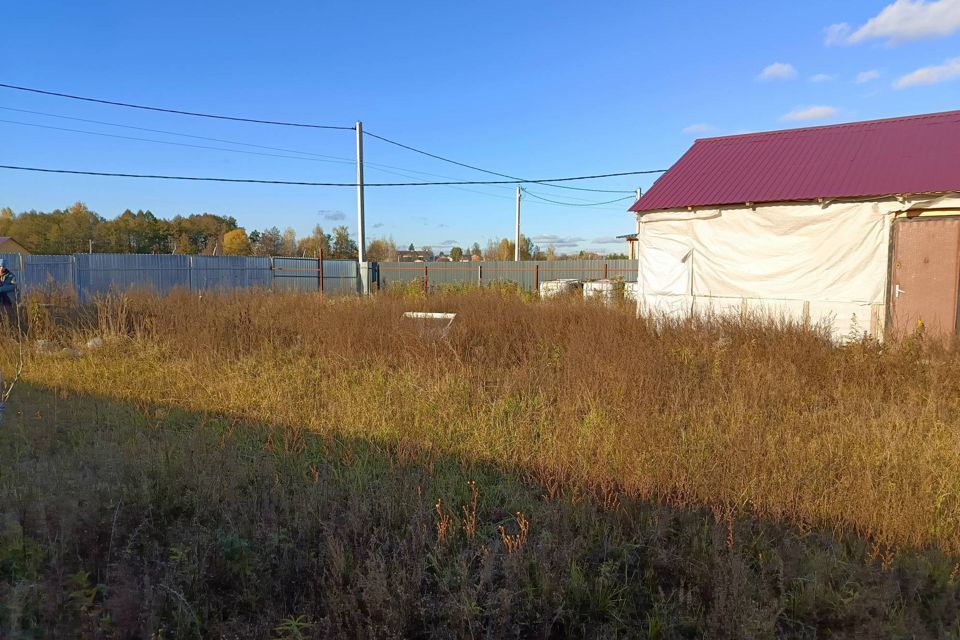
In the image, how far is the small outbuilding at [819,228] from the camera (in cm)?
860

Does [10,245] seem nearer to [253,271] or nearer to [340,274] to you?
[253,271]

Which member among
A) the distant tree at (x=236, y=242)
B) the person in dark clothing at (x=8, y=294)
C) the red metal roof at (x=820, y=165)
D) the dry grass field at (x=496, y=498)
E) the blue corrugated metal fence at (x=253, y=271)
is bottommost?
the dry grass field at (x=496, y=498)

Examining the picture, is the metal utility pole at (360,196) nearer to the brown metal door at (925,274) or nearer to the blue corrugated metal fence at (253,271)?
the blue corrugated metal fence at (253,271)

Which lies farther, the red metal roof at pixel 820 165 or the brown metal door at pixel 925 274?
the red metal roof at pixel 820 165

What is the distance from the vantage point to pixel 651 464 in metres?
3.68

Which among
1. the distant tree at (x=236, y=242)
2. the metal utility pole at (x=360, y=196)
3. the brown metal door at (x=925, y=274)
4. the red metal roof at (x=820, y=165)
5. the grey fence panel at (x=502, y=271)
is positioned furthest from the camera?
the distant tree at (x=236, y=242)

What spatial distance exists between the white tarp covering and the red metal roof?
0.87ft

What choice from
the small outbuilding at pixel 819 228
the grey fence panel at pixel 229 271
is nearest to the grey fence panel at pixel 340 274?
the grey fence panel at pixel 229 271

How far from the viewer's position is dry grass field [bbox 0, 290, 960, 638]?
242cm

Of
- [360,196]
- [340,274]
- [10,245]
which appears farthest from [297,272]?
[10,245]

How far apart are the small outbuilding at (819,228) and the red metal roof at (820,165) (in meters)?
0.02

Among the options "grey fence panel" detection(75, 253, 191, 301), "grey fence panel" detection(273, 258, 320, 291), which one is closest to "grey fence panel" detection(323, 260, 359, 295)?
"grey fence panel" detection(273, 258, 320, 291)

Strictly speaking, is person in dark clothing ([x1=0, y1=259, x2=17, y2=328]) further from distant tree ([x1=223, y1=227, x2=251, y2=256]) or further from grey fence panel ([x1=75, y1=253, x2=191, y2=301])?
distant tree ([x1=223, y1=227, x2=251, y2=256])

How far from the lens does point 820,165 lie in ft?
32.9
